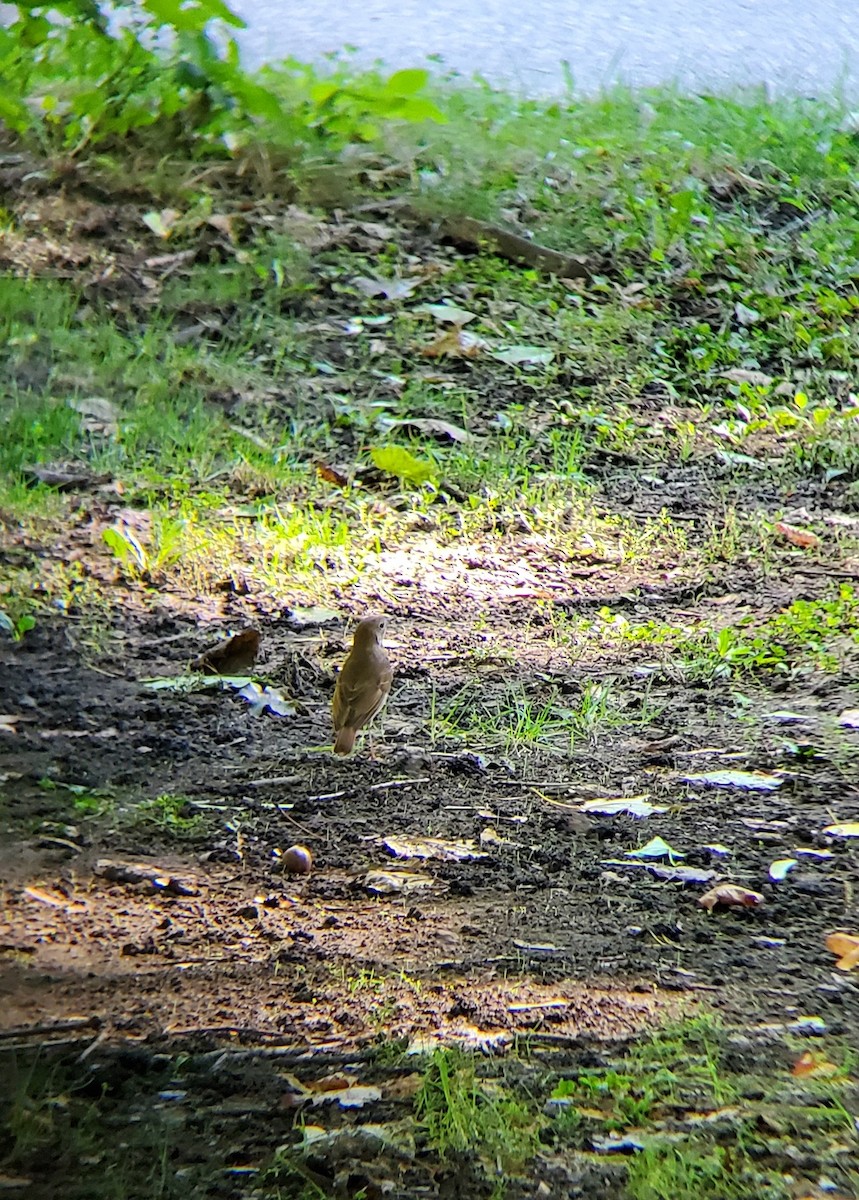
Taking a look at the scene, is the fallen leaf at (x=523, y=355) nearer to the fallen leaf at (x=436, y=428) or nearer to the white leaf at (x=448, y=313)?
the white leaf at (x=448, y=313)

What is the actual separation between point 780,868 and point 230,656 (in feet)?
5.77

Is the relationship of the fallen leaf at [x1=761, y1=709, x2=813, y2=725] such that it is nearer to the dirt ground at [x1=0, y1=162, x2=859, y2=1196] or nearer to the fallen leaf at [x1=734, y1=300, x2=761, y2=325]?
the dirt ground at [x1=0, y1=162, x2=859, y2=1196]

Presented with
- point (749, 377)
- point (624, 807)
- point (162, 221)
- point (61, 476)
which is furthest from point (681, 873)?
point (162, 221)

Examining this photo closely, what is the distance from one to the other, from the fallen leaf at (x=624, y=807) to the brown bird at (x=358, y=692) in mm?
623

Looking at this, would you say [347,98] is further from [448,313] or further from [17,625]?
[17,625]

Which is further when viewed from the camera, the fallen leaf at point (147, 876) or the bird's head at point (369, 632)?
the bird's head at point (369, 632)

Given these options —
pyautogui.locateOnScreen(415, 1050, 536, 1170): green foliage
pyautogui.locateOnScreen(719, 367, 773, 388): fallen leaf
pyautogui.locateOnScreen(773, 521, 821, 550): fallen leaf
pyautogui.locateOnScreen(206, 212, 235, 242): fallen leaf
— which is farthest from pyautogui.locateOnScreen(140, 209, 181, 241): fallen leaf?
pyautogui.locateOnScreen(415, 1050, 536, 1170): green foliage

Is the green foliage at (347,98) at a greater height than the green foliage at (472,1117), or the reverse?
the green foliage at (472,1117)

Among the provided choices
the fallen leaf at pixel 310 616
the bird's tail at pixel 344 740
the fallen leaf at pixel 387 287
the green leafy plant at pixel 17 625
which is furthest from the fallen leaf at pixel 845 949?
the fallen leaf at pixel 387 287

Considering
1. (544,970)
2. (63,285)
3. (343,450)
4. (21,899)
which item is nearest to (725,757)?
(544,970)

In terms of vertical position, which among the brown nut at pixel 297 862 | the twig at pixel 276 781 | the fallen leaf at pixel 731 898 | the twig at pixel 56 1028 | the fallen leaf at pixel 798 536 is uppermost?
the twig at pixel 56 1028

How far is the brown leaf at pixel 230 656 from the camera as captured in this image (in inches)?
164

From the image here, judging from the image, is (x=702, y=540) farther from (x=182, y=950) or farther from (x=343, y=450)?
(x=182, y=950)

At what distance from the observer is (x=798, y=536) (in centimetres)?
530
